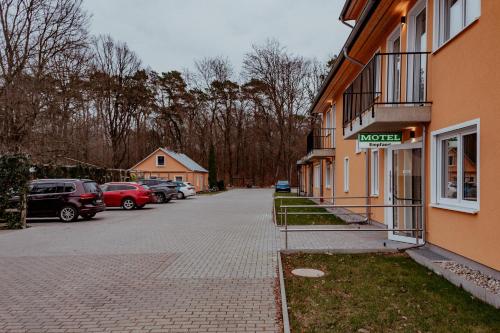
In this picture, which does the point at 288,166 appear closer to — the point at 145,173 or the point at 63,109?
the point at 145,173

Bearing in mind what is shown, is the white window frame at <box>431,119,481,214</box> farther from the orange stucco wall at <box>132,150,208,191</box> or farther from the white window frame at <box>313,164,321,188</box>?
the orange stucco wall at <box>132,150,208,191</box>

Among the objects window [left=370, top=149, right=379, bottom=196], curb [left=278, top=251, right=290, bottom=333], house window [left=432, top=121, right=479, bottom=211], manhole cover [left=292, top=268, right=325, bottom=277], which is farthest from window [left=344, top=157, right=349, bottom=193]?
curb [left=278, top=251, right=290, bottom=333]

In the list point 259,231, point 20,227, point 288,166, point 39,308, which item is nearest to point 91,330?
point 39,308

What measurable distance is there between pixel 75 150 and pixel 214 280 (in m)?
20.8

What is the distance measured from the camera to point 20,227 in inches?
589

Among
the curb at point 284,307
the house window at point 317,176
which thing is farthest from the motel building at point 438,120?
the house window at point 317,176

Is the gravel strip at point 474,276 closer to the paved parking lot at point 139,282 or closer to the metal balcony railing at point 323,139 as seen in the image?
the paved parking lot at point 139,282

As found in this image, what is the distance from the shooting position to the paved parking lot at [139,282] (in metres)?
4.97

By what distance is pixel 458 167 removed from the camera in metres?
7.13

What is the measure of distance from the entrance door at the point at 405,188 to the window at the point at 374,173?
303cm

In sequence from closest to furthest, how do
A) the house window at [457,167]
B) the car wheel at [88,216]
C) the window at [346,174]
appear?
the house window at [457,167] < the car wheel at [88,216] < the window at [346,174]

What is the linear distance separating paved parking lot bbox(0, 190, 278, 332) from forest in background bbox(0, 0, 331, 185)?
37.5 ft

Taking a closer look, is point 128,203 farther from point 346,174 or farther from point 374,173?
point 374,173

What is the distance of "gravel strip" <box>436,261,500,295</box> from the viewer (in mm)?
5473
